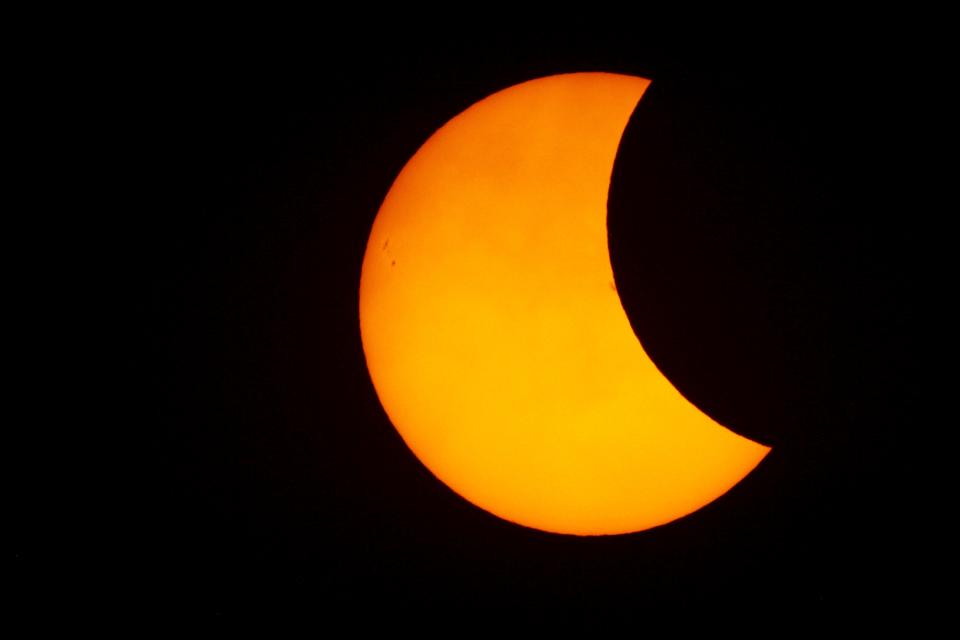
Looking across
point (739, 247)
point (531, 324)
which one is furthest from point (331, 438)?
point (739, 247)

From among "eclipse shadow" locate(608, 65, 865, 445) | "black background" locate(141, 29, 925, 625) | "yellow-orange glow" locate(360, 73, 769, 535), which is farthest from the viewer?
"black background" locate(141, 29, 925, 625)

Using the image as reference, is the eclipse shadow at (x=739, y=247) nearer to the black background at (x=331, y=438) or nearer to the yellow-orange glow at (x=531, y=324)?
the yellow-orange glow at (x=531, y=324)

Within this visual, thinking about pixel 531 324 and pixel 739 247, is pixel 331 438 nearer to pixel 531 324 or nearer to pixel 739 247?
pixel 531 324

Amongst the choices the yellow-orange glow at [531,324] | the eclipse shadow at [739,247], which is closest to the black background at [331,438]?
the yellow-orange glow at [531,324]

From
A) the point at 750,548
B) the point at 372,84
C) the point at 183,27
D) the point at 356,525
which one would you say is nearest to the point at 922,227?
the point at 750,548

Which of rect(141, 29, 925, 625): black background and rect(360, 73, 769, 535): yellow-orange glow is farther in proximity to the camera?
rect(141, 29, 925, 625): black background

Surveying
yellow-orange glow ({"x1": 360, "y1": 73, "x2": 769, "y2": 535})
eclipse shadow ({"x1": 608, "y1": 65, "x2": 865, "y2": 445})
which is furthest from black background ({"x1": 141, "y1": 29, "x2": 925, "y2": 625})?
eclipse shadow ({"x1": 608, "y1": 65, "x2": 865, "y2": 445})

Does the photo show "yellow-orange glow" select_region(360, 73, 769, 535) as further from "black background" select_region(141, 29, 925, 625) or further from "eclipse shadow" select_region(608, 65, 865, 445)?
"black background" select_region(141, 29, 925, 625)

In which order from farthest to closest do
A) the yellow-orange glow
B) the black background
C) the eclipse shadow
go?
1. the black background
2. the yellow-orange glow
3. the eclipse shadow
